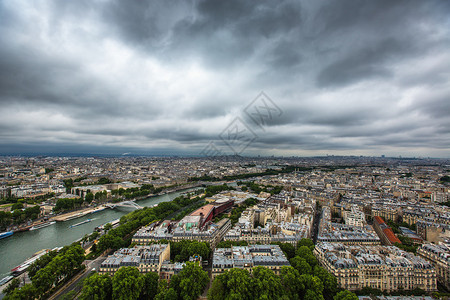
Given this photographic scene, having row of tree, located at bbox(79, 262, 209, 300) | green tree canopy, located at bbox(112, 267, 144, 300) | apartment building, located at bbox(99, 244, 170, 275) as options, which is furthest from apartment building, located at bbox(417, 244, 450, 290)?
green tree canopy, located at bbox(112, 267, 144, 300)

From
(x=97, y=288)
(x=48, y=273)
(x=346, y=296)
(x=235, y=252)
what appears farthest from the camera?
(x=235, y=252)

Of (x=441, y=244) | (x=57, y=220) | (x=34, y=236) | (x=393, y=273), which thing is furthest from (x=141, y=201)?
(x=441, y=244)

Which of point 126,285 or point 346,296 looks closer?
point 346,296

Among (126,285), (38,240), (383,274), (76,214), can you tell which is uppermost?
(126,285)

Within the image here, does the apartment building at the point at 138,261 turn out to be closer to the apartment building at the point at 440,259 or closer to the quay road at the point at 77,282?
the quay road at the point at 77,282

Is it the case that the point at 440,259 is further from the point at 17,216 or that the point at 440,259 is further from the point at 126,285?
the point at 17,216

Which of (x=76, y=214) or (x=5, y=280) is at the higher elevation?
(x=5, y=280)

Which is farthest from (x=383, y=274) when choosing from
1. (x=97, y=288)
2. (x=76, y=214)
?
(x=76, y=214)
